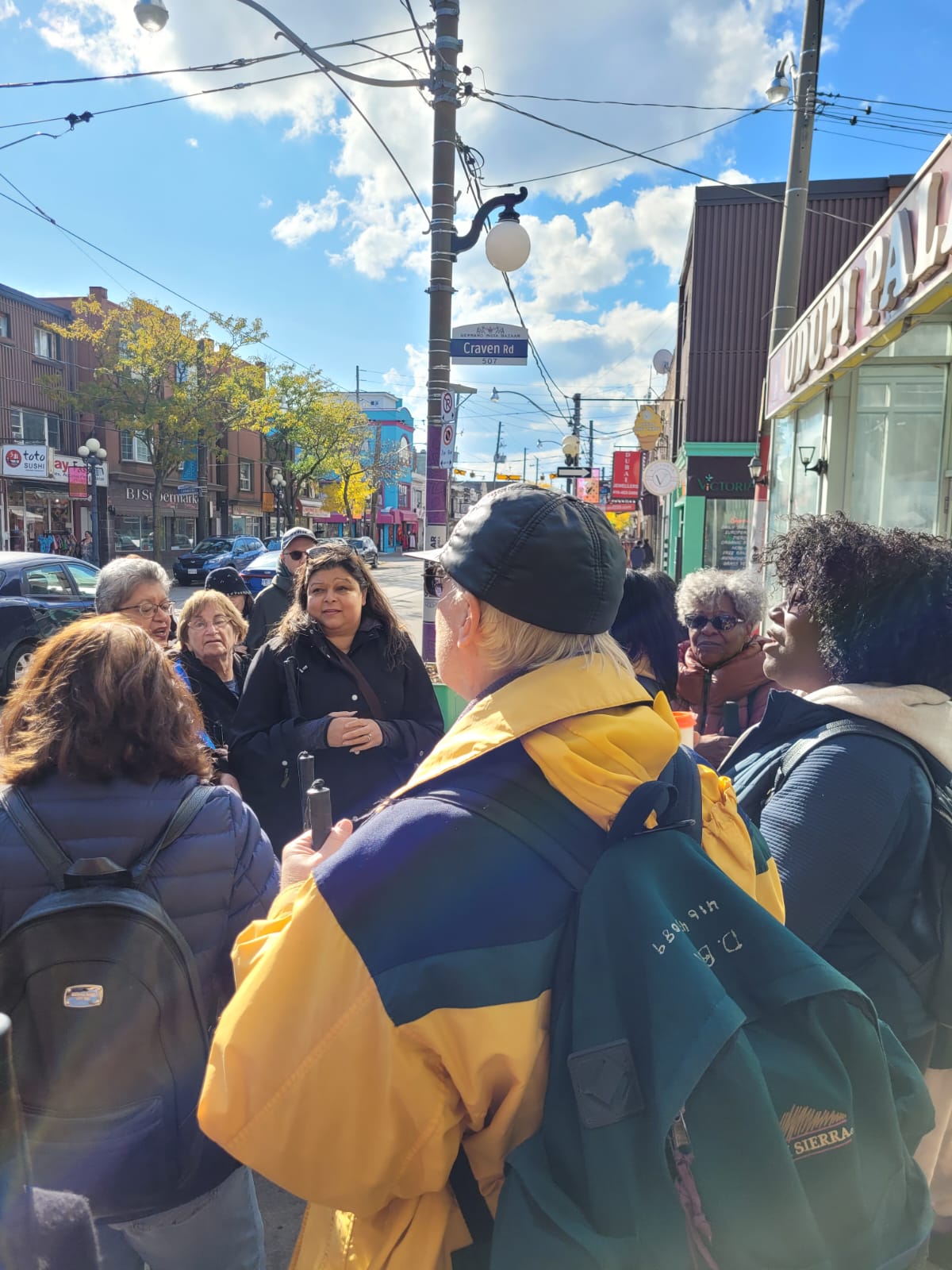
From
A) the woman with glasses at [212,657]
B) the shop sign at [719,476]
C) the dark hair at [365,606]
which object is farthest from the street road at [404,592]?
the dark hair at [365,606]

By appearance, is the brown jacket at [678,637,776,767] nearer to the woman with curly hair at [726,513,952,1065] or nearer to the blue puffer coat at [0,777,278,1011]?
the woman with curly hair at [726,513,952,1065]

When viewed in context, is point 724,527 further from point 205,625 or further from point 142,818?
point 142,818

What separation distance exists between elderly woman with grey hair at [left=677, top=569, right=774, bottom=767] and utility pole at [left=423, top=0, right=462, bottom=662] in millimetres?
3566

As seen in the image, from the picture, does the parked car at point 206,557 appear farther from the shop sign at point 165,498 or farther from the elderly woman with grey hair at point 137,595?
the elderly woman with grey hair at point 137,595

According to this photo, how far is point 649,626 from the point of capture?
2.75m

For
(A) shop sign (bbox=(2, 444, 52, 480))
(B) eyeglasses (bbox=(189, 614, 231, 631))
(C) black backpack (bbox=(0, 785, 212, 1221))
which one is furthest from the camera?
(A) shop sign (bbox=(2, 444, 52, 480))

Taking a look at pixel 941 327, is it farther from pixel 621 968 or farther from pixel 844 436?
pixel 621 968

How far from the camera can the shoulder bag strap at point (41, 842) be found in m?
1.58

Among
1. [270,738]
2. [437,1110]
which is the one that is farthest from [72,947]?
[270,738]

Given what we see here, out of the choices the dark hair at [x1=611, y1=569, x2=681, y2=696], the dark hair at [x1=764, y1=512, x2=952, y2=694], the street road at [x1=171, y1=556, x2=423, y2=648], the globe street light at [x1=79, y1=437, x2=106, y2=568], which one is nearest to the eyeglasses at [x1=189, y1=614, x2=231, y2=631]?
the dark hair at [x1=611, y1=569, x2=681, y2=696]

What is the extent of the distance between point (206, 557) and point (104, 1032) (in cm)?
2977

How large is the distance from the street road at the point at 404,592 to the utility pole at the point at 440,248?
4.11m

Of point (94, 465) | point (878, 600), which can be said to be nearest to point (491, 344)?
point (878, 600)

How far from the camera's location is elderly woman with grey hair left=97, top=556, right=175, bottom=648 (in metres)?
3.35
